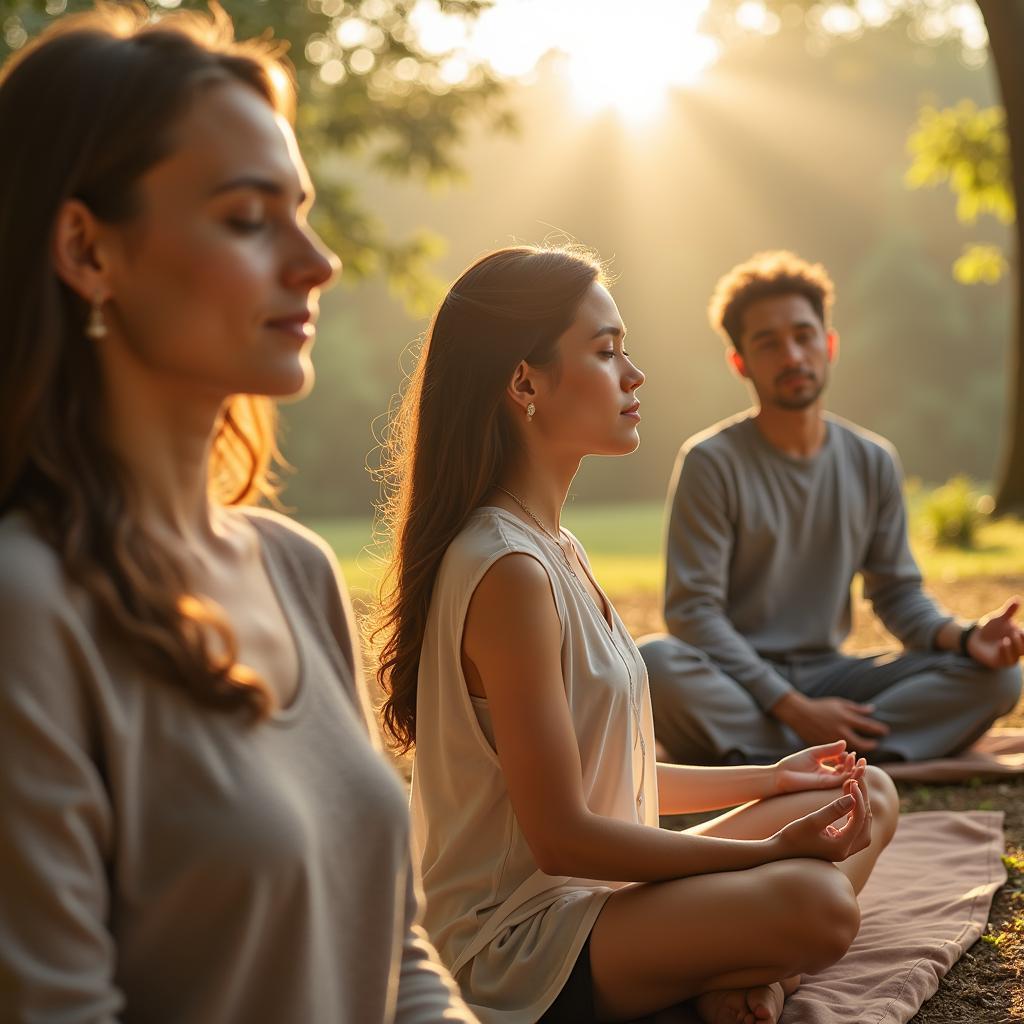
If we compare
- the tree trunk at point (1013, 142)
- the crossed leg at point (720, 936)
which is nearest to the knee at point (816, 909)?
the crossed leg at point (720, 936)

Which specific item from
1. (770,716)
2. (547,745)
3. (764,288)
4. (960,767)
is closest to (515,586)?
(547,745)

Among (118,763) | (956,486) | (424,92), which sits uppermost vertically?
(424,92)

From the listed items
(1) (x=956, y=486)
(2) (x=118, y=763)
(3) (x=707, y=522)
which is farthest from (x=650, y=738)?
(1) (x=956, y=486)

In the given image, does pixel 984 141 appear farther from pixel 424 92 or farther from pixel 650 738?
pixel 650 738

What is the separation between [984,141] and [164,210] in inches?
556

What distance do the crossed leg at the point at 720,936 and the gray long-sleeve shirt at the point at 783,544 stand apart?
2476 millimetres

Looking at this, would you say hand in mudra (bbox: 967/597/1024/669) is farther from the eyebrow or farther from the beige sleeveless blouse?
the eyebrow

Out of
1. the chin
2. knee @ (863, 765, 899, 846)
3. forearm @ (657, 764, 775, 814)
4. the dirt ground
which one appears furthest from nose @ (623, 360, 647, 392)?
the dirt ground

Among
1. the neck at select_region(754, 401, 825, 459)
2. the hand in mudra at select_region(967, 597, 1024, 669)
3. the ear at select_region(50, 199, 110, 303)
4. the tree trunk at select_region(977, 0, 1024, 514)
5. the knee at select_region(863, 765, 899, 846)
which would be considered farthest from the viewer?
the tree trunk at select_region(977, 0, 1024, 514)

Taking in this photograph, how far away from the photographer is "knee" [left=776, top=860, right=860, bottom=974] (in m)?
2.39

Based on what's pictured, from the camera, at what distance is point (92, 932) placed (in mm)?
1308

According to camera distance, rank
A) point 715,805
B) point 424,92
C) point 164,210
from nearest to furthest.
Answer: point 164,210 < point 715,805 < point 424,92

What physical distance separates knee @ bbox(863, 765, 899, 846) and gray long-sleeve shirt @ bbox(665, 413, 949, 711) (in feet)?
Result: 5.88

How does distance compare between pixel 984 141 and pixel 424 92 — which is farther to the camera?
pixel 984 141
